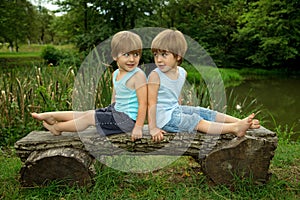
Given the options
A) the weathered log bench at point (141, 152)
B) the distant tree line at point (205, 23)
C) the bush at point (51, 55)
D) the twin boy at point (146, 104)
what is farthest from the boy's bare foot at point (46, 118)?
the bush at point (51, 55)

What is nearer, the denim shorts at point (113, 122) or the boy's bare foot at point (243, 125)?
the boy's bare foot at point (243, 125)

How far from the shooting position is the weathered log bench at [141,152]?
7.02 feet

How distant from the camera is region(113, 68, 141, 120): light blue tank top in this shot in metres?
2.16

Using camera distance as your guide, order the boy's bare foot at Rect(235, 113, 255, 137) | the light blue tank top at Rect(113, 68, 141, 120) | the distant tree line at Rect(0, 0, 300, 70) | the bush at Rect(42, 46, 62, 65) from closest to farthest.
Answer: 1. the boy's bare foot at Rect(235, 113, 255, 137)
2. the light blue tank top at Rect(113, 68, 141, 120)
3. the distant tree line at Rect(0, 0, 300, 70)
4. the bush at Rect(42, 46, 62, 65)

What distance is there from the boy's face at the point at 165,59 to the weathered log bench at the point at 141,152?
474 mm

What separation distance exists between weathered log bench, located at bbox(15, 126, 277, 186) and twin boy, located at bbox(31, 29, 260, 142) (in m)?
0.07

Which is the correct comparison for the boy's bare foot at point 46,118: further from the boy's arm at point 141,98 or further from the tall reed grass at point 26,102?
the tall reed grass at point 26,102

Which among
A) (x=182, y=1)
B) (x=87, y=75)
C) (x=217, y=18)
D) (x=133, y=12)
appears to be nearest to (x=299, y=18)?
(x=217, y=18)

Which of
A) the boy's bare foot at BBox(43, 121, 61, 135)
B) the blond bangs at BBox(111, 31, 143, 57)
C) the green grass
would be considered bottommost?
the green grass

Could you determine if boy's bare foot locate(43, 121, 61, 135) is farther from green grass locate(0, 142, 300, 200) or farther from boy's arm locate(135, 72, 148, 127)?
boy's arm locate(135, 72, 148, 127)

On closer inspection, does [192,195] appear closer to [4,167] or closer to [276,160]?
[276,160]

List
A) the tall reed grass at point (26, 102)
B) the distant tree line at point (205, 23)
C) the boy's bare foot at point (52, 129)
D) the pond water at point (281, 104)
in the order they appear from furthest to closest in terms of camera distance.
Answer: the distant tree line at point (205, 23)
the pond water at point (281, 104)
the tall reed grass at point (26, 102)
the boy's bare foot at point (52, 129)

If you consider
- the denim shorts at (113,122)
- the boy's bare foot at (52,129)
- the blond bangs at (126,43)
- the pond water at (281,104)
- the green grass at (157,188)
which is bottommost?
the pond water at (281,104)

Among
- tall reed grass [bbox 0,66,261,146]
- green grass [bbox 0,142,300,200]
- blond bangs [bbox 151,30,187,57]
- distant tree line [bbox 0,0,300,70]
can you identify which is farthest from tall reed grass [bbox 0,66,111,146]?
distant tree line [bbox 0,0,300,70]
